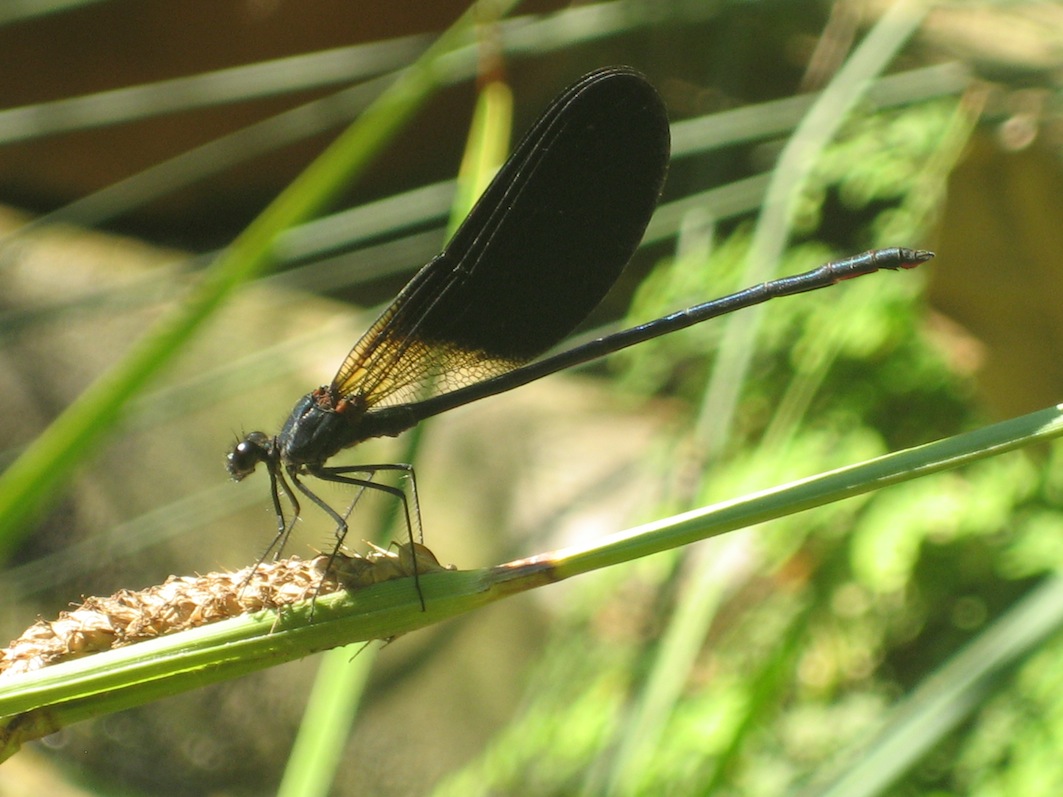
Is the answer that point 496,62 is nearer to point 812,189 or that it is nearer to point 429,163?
point 812,189

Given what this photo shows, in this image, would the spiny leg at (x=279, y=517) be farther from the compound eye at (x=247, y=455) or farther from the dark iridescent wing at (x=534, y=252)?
the dark iridescent wing at (x=534, y=252)

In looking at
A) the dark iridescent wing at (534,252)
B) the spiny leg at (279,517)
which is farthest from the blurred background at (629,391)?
the dark iridescent wing at (534,252)

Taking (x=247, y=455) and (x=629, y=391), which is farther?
(x=629, y=391)

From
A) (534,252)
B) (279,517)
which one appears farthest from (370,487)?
(534,252)

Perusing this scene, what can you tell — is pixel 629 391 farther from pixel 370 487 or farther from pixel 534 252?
pixel 370 487

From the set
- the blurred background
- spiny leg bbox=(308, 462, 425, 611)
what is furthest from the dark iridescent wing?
the blurred background

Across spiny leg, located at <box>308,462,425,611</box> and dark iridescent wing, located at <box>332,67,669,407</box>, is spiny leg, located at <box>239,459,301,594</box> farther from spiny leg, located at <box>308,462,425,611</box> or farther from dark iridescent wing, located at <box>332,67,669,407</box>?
dark iridescent wing, located at <box>332,67,669,407</box>
